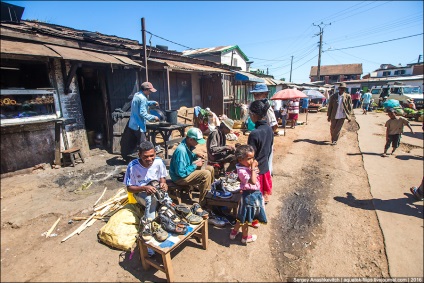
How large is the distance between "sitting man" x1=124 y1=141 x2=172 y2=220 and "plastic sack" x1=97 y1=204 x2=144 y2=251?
1.28ft

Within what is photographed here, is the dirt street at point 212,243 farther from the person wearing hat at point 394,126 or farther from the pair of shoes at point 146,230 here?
the person wearing hat at point 394,126

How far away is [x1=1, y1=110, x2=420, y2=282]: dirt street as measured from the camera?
2500 millimetres

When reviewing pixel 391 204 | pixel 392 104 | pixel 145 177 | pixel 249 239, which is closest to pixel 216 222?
pixel 249 239

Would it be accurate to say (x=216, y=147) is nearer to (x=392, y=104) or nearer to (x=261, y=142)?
(x=261, y=142)

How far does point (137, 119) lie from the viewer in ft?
18.5

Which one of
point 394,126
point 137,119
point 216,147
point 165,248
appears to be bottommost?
point 165,248

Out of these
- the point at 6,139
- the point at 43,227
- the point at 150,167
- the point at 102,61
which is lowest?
the point at 43,227

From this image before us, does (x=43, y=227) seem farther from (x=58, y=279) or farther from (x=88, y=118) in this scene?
(x=88, y=118)

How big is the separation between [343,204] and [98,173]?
5723 millimetres

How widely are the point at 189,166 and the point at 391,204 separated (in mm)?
3957

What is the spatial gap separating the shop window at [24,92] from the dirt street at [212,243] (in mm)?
1643

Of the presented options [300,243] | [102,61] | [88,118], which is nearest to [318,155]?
[300,243]

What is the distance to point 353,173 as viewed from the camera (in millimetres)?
Answer: 5652

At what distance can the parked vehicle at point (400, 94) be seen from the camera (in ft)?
57.7
